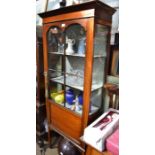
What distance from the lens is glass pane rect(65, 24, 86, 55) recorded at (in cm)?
140

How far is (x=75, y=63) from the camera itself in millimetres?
1653

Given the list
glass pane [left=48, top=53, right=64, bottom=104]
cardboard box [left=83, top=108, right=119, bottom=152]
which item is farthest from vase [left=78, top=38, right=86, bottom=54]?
cardboard box [left=83, top=108, right=119, bottom=152]

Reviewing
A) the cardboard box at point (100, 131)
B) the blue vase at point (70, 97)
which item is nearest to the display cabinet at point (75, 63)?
the blue vase at point (70, 97)

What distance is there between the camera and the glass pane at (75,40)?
140cm

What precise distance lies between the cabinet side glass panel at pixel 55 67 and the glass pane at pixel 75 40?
0.35 ft

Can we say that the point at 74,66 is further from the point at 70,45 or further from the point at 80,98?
the point at 80,98

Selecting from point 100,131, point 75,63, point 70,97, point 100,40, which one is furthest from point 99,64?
point 100,131

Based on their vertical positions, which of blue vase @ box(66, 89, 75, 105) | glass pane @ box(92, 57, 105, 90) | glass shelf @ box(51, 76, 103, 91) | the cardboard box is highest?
glass pane @ box(92, 57, 105, 90)

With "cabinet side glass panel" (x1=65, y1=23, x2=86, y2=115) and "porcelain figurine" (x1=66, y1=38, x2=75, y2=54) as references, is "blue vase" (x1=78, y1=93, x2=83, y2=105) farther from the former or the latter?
"porcelain figurine" (x1=66, y1=38, x2=75, y2=54)

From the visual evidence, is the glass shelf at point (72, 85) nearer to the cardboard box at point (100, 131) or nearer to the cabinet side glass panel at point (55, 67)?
the cabinet side glass panel at point (55, 67)

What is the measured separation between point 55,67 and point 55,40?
319 millimetres

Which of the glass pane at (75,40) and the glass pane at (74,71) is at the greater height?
the glass pane at (75,40)
